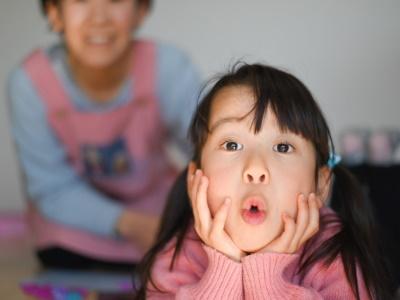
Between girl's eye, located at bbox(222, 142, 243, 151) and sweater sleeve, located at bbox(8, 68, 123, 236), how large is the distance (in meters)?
0.80

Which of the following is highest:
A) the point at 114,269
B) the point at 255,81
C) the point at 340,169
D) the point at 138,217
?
the point at 255,81

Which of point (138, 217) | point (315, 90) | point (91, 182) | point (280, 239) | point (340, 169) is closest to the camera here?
point (280, 239)

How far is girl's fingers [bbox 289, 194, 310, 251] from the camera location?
928 mm

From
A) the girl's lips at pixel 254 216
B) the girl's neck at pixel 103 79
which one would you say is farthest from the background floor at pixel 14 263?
the girl's lips at pixel 254 216

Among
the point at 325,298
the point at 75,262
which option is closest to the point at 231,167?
the point at 325,298

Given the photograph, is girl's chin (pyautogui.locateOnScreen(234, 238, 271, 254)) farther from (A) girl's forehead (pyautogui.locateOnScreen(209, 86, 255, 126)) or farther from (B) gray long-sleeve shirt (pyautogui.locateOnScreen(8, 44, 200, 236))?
(B) gray long-sleeve shirt (pyautogui.locateOnScreen(8, 44, 200, 236))

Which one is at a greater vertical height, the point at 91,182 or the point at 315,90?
the point at 315,90

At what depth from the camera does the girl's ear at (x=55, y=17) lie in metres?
1.78

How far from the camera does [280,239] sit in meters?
0.92

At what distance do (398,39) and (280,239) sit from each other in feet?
3.81

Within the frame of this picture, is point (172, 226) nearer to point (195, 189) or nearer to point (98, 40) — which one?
point (195, 189)

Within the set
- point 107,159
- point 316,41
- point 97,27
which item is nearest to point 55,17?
point 97,27

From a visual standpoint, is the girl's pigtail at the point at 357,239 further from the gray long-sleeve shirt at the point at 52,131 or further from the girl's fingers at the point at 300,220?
the gray long-sleeve shirt at the point at 52,131

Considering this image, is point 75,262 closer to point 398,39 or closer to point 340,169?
point 340,169
